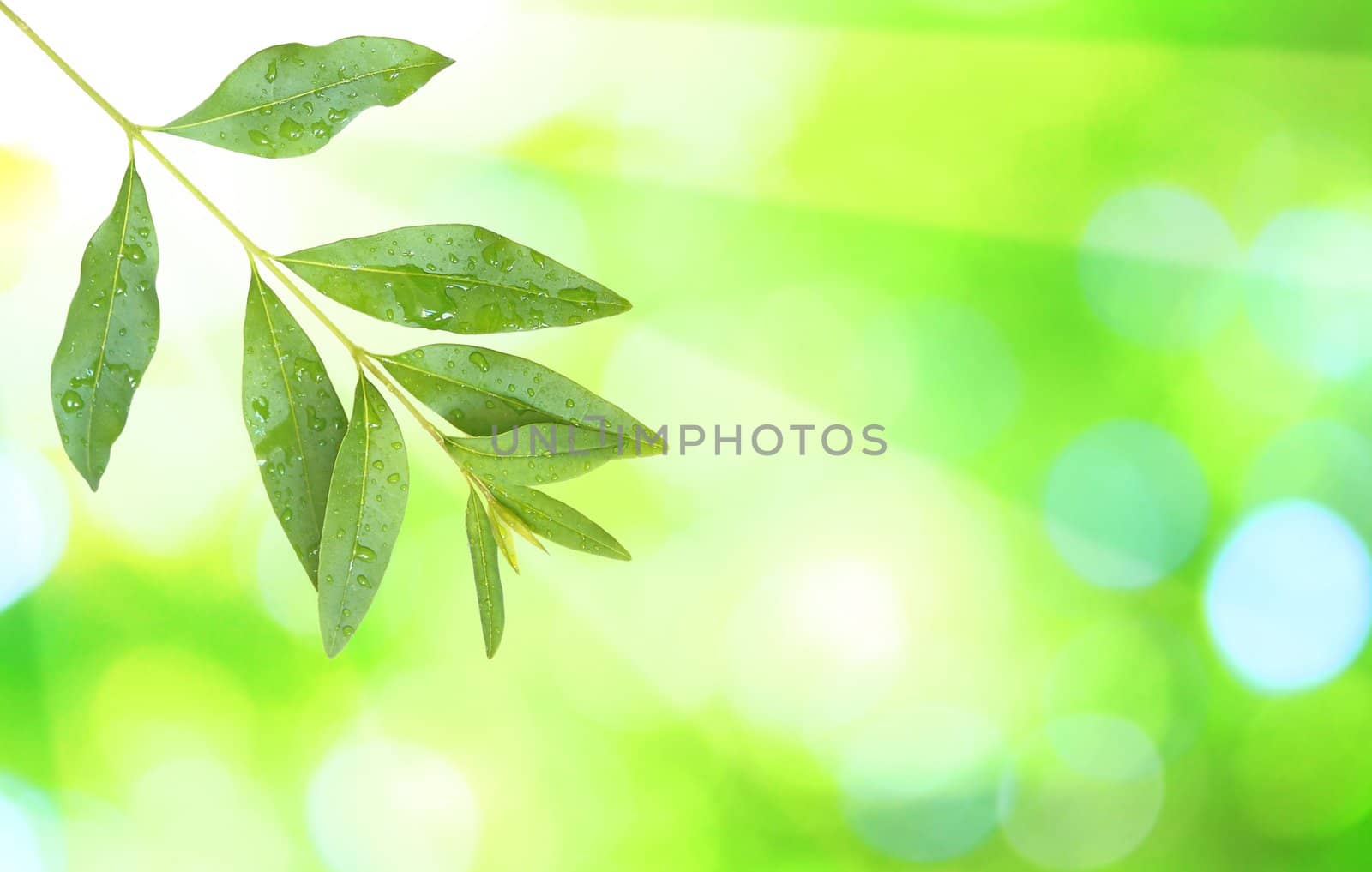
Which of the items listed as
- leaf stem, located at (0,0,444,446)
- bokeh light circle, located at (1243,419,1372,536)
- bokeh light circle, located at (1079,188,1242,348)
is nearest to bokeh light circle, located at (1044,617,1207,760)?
bokeh light circle, located at (1243,419,1372,536)

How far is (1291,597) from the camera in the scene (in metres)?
0.87

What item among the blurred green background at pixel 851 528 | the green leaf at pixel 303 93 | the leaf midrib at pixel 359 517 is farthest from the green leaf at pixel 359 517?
the blurred green background at pixel 851 528

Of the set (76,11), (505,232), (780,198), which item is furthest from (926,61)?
(76,11)

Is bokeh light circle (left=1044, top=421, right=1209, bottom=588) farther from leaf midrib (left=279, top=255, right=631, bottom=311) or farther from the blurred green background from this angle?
leaf midrib (left=279, top=255, right=631, bottom=311)

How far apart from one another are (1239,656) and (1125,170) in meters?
0.50

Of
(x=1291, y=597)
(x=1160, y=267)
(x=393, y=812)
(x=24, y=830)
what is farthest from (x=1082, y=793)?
(x=24, y=830)

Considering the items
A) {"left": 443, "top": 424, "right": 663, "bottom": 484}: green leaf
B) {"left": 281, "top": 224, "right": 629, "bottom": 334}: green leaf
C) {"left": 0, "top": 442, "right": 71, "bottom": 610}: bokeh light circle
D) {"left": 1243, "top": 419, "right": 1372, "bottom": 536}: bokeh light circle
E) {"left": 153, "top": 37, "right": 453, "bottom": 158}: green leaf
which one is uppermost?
{"left": 1243, "top": 419, "right": 1372, "bottom": 536}: bokeh light circle

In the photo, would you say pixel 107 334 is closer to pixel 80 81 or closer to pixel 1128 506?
pixel 80 81

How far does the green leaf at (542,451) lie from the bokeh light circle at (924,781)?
60 cm

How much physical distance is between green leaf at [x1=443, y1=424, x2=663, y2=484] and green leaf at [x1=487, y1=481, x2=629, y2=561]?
2 cm

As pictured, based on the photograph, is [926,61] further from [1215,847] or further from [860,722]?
[1215,847]

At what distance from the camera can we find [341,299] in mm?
376

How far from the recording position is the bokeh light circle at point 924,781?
0.86 m

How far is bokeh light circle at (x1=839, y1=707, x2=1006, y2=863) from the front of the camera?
0.86 metres
